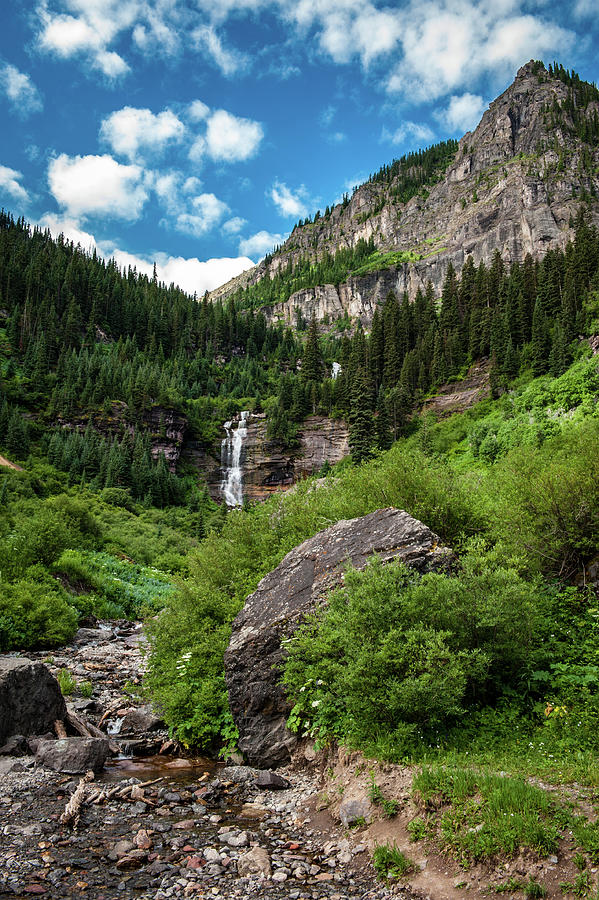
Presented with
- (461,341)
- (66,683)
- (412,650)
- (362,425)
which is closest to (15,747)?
(66,683)

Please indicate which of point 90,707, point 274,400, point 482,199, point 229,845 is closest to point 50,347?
point 274,400

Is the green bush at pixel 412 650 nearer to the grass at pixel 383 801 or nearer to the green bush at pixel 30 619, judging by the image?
the grass at pixel 383 801

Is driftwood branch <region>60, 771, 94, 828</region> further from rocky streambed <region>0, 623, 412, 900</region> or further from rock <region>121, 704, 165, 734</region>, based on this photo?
rock <region>121, 704, 165, 734</region>

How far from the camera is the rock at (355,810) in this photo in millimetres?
8867

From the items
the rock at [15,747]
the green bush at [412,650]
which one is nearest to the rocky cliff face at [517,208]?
the green bush at [412,650]

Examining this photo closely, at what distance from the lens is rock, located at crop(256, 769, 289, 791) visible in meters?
11.5

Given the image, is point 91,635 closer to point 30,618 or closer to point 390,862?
point 30,618

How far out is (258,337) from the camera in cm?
15400

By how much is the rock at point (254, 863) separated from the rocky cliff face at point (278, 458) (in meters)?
82.9

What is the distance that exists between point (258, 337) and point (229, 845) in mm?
151619

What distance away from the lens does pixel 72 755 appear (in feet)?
41.1

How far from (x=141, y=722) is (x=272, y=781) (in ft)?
23.3

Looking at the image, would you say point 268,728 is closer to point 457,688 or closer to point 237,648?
point 237,648

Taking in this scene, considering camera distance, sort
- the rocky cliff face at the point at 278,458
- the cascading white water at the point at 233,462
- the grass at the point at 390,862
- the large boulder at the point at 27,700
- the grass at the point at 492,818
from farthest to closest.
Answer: the cascading white water at the point at 233,462
the rocky cliff face at the point at 278,458
the large boulder at the point at 27,700
the grass at the point at 390,862
the grass at the point at 492,818
